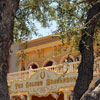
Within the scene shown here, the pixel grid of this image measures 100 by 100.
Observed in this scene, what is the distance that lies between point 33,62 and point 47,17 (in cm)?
1480

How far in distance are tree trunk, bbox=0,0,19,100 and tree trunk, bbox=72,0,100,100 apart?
2336mm

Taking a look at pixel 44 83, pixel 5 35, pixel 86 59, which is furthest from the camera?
pixel 44 83

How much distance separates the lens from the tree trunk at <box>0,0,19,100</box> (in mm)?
4531

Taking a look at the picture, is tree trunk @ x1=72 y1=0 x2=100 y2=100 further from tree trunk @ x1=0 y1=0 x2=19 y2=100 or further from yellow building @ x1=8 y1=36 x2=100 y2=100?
yellow building @ x1=8 y1=36 x2=100 y2=100

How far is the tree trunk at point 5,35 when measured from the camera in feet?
14.9

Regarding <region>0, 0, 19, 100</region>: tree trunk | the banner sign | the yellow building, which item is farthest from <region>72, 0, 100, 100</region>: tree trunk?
the banner sign

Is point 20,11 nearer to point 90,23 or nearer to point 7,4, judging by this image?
Result: point 90,23

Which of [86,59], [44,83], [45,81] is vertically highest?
[45,81]

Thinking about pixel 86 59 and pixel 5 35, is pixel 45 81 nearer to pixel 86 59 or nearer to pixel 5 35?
pixel 86 59

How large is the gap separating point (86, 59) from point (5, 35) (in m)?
2.79

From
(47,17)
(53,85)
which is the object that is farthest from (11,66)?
(47,17)

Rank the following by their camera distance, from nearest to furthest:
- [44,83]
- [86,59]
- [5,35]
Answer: [5,35]
[86,59]
[44,83]

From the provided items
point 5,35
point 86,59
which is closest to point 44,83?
point 86,59

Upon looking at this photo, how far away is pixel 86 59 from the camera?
6848 millimetres
